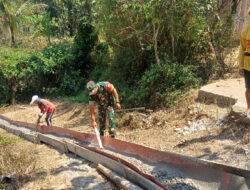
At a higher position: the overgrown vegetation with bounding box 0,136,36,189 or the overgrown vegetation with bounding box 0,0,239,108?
the overgrown vegetation with bounding box 0,0,239,108

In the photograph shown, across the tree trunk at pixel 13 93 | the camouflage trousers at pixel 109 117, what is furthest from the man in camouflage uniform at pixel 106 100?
the tree trunk at pixel 13 93

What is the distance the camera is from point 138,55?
29.5ft

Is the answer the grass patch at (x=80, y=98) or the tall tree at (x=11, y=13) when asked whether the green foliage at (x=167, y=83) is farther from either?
the tall tree at (x=11, y=13)

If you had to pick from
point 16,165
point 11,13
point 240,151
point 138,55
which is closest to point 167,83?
point 138,55

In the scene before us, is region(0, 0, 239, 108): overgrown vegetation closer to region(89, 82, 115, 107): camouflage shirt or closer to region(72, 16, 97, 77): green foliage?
region(72, 16, 97, 77): green foliage

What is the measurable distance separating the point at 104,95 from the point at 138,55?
4.04 meters

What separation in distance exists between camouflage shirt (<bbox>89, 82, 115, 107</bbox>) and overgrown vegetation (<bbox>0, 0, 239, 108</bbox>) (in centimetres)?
230

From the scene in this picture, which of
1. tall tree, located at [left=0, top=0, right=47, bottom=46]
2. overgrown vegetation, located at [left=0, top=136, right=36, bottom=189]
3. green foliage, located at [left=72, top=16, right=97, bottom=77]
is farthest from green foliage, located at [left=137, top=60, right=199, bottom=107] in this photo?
tall tree, located at [left=0, top=0, right=47, bottom=46]

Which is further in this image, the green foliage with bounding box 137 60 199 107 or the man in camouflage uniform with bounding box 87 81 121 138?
the green foliage with bounding box 137 60 199 107

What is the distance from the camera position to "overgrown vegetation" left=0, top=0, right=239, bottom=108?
7.40m

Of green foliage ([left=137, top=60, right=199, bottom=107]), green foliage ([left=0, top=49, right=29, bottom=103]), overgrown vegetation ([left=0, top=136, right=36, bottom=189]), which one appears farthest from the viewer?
green foliage ([left=0, top=49, right=29, bottom=103])

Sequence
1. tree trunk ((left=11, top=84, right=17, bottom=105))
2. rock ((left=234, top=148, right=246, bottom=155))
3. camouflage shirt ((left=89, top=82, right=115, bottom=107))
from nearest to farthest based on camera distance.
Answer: rock ((left=234, top=148, right=246, bottom=155)) → camouflage shirt ((left=89, top=82, right=115, bottom=107)) → tree trunk ((left=11, top=84, right=17, bottom=105))

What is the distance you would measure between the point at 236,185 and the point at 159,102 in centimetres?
472

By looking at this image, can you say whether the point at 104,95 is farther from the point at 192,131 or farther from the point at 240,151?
the point at 240,151
